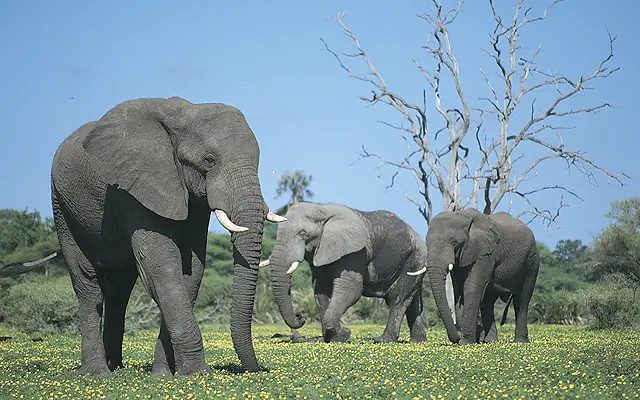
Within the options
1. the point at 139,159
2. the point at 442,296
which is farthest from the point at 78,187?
the point at 442,296

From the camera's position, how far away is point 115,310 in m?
12.9

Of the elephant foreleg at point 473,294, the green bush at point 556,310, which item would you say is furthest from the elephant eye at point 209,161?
the green bush at point 556,310

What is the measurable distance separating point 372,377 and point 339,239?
874cm

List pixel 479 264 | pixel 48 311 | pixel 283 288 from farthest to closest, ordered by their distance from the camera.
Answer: pixel 48 311 < pixel 283 288 < pixel 479 264

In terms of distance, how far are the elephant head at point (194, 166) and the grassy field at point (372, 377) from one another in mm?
986

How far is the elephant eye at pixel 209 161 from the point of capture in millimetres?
10992

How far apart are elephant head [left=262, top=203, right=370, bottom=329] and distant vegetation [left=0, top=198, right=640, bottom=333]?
8149 millimetres

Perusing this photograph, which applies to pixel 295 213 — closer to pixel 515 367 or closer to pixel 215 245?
pixel 515 367

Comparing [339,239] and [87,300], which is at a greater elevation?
[339,239]

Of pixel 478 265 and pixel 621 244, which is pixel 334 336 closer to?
pixel 478 265

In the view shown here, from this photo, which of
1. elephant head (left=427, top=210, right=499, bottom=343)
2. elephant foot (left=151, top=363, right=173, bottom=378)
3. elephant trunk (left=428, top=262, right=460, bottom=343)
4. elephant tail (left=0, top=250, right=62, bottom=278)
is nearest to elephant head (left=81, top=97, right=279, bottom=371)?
elephant foot (left=151, top=363, right=173, bottom=378)

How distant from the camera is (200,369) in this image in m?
11.1

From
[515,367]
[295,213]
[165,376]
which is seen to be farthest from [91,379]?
[295,213]

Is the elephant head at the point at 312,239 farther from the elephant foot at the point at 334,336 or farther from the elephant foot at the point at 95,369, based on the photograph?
the elephant foot at the point at 95,369
